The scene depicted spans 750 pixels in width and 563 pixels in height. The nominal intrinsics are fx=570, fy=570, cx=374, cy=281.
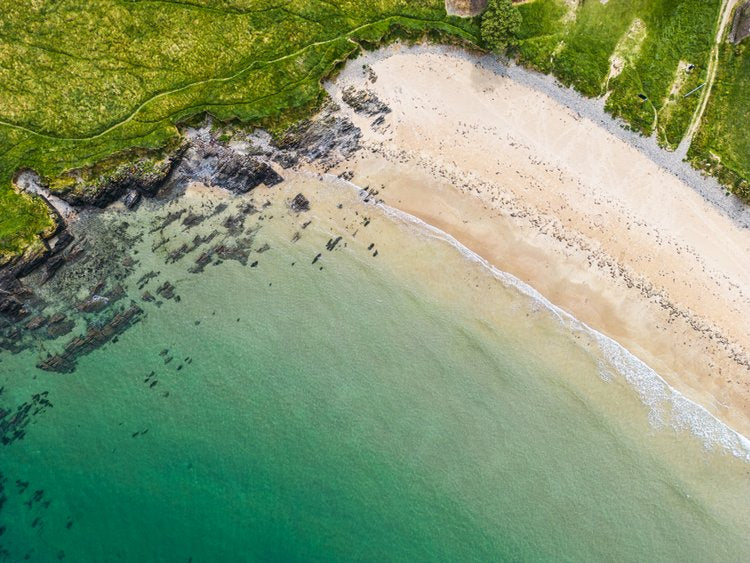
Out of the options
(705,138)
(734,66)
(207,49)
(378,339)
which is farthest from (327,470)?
(734,66)

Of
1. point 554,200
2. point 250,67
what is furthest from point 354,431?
point 250,67

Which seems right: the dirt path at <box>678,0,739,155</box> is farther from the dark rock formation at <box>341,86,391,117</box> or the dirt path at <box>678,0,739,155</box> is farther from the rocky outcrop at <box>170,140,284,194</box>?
the rocky outcrop at <box>170,140,284,194</box>

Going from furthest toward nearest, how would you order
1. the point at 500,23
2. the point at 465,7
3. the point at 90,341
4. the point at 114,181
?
the point at 90,341, the point at 465,7, the point at 114,181, the point at 500,23

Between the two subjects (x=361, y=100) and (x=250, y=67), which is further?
(x=361, y=100)

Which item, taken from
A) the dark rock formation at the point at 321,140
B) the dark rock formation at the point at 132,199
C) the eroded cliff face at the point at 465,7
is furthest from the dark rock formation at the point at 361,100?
the dark rock formation at the point at 132,199

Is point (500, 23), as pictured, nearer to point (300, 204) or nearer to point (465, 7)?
point (465, 7)
